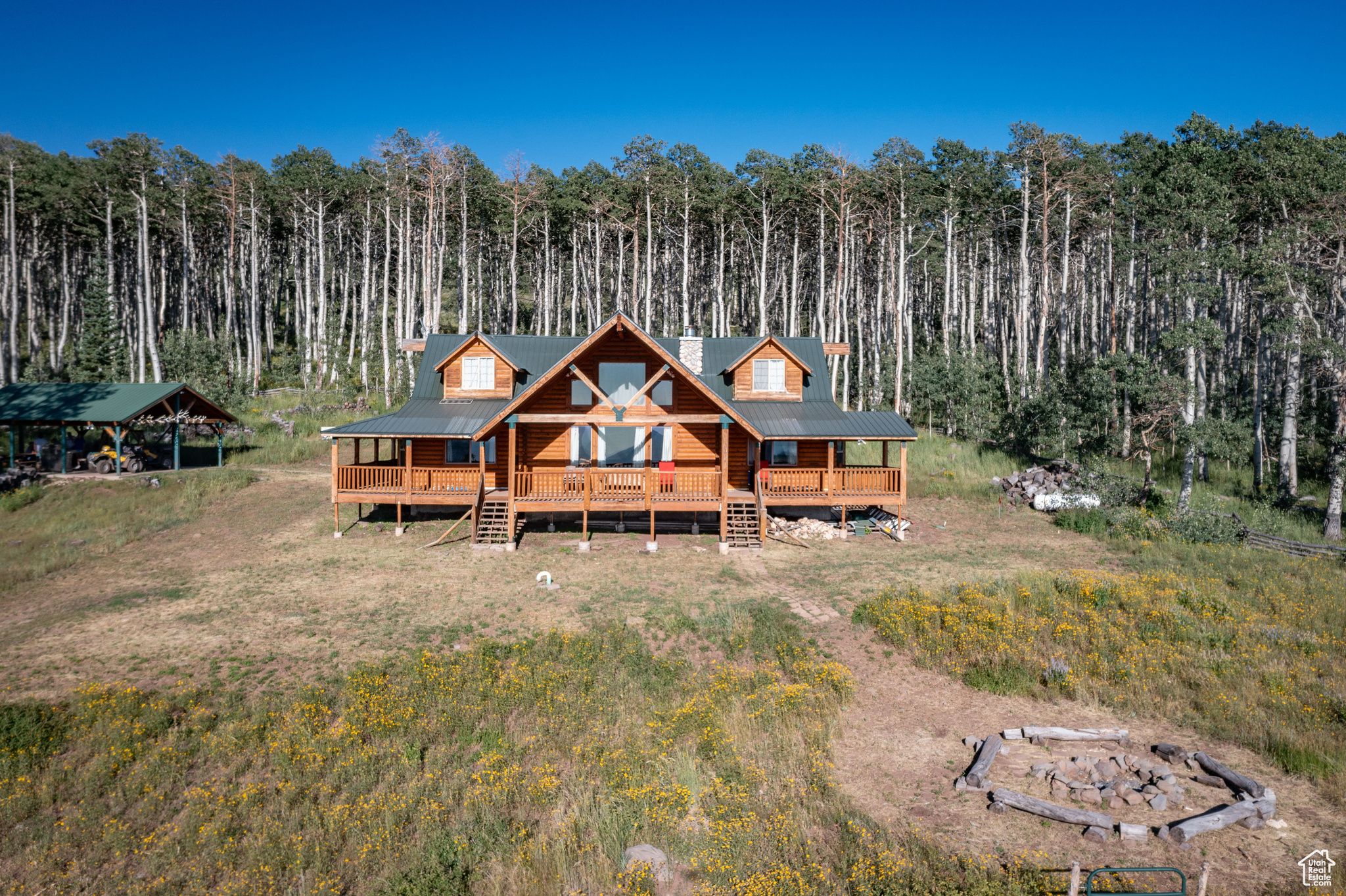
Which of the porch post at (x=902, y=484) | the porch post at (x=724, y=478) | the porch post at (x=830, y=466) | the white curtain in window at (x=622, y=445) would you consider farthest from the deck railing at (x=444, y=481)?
the porch post at (x=902, y=484)

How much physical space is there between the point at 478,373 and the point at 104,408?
1605 centimetres

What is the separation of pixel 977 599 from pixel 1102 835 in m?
7.20

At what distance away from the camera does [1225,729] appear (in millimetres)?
9492

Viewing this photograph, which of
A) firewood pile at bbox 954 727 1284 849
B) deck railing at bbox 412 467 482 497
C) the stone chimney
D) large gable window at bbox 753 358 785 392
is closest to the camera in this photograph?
firewood pile at bbox 954 727 1284 849

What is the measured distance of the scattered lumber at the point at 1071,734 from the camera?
30.6 ft

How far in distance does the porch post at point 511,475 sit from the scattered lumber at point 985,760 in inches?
545

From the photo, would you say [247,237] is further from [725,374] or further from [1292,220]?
[1292,220]

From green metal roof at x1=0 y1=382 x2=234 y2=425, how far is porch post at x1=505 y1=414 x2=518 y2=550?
15.9m

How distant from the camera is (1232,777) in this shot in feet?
26.6

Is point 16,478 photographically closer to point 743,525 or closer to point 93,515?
point 93,515

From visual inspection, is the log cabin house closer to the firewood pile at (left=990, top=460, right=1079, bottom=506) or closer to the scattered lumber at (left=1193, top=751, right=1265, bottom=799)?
the firewood pile at (left=990, top=460, right=1079, bottom=506)

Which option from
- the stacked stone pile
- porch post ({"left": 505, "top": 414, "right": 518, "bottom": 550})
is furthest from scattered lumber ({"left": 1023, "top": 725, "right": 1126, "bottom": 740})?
porch post ({"left": 505, "top": 414, "right": 518, "bottom": 550})

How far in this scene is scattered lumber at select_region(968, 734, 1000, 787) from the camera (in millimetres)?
8180

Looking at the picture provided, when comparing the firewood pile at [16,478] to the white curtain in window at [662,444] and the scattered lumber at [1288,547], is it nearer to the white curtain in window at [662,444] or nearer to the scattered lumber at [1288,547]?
the white curtain in window at [662,444]
